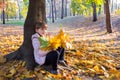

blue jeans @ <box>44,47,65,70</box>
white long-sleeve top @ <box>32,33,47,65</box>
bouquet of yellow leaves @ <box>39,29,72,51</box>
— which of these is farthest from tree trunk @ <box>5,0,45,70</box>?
bouquet of yellow leaves @ <box>39,29,72,51</box>

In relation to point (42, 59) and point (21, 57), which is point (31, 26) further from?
point (42, 59)

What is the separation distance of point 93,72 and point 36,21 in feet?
6.31

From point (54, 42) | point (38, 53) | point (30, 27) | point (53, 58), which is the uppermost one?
point (30, 27)

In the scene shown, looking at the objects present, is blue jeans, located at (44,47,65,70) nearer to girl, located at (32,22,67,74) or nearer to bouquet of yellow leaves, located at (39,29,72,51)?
girl, located at (32,22,67,74)

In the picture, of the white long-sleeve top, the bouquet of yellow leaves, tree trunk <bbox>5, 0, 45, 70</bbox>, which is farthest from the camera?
tree trunk <bbox>5, 0, 45, 70</bbox>

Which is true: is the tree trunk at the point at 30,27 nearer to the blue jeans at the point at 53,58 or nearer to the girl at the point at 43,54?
the girl at the point at 43,54

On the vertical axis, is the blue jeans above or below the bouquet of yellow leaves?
below

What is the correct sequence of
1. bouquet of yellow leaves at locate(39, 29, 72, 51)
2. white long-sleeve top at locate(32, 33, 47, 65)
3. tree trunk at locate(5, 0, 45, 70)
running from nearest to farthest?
1. bouquet of yellow leaves at locate(39, 29, 72, 51)
2. white long-sleeve top at locate(32, 33, 47, 65)
3. tree trunk at locate(5, 0, 45, 70)

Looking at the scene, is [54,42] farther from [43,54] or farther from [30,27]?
[30,27]

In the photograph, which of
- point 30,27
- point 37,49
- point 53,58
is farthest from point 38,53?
point 30,27

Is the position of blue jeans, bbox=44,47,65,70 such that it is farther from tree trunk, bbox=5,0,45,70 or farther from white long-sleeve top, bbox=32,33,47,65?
tree trunk, bbox=5,0,45,70

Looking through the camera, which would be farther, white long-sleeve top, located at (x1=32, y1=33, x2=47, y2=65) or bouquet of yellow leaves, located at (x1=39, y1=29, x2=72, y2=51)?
white long-sleeve top, located at (x1=32, y1=33, x2=47, y2=65)

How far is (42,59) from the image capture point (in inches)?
247

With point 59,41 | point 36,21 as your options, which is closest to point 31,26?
point 36,21
